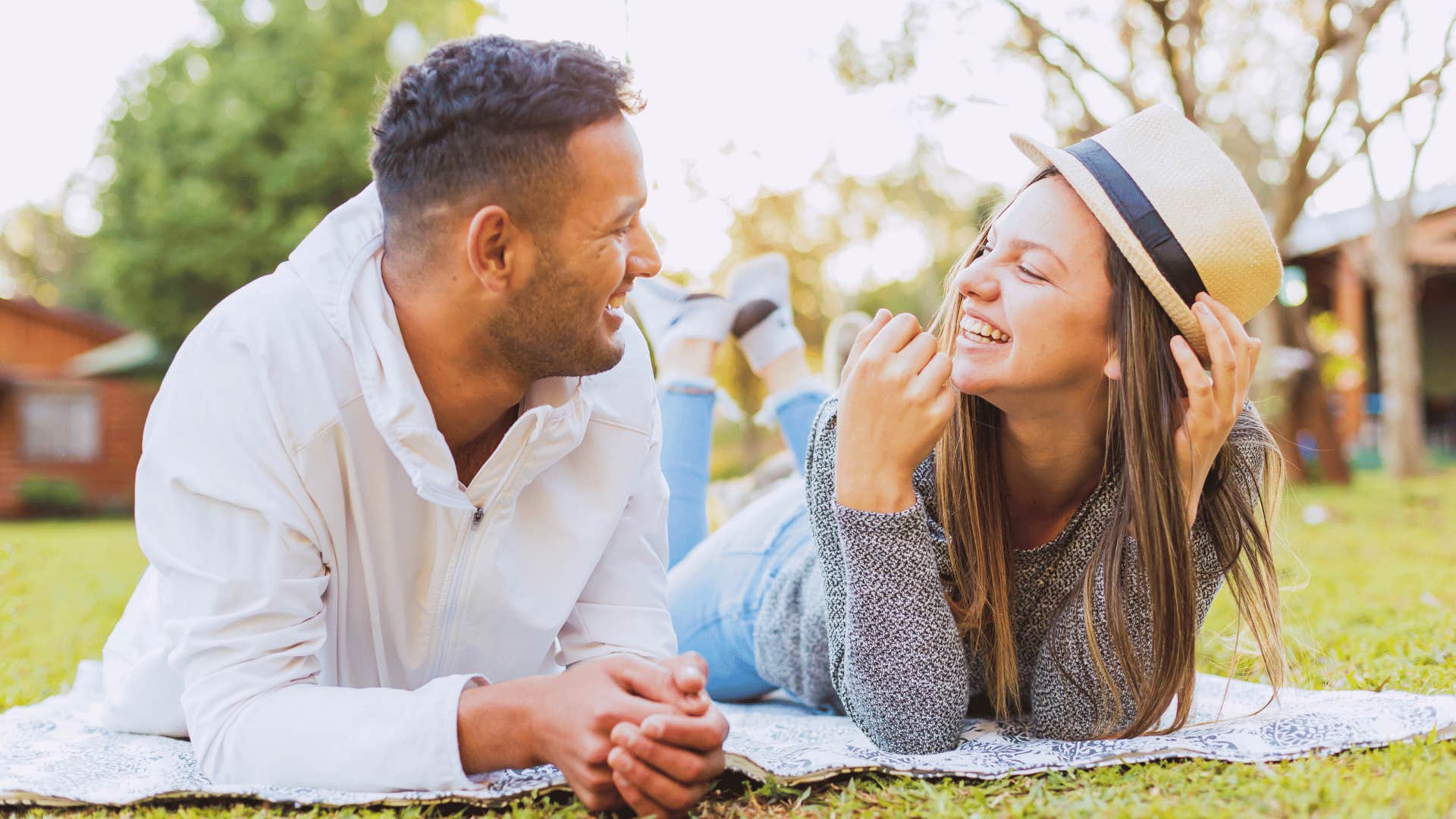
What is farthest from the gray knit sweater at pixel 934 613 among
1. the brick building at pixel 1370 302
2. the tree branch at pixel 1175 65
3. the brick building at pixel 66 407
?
the brick building at pixel 66 407

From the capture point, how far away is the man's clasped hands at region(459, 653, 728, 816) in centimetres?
189

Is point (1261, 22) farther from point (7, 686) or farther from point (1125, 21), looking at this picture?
point (7, 686)

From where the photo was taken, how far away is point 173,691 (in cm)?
261

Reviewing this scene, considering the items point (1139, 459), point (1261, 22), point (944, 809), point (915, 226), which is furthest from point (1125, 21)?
point (915, 226)

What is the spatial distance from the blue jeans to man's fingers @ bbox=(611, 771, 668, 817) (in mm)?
1046

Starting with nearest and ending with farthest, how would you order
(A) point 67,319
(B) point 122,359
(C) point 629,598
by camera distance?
(C) point 629,598
(B) point 122,359
(A) point 67,319

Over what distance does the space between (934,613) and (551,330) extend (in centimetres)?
104

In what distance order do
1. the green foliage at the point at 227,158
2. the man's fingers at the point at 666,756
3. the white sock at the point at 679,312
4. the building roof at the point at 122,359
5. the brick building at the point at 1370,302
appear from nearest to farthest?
the man's fingers at the point at 666,756 < the white sock at the point at 679,312 < the brick building at the point at 1370,302 < the green foliage at the point at 227,158 < the building roof at the point at 122,359

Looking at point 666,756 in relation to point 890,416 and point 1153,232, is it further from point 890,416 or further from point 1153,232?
point 1153,232

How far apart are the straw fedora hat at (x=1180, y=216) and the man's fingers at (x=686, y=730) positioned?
1333 millimetres

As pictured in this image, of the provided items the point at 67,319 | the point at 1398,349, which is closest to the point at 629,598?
the point at 1398,349

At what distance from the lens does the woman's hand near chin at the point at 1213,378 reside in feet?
7.49

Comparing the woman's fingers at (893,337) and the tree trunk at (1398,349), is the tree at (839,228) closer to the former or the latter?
the tree trunk at (1398,349)

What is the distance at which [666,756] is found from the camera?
189cm
